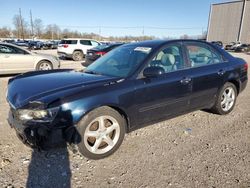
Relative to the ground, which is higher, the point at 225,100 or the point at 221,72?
the point at 221,72

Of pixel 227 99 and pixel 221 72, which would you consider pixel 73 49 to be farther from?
pixel 221 72

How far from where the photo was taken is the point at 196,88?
4266mm

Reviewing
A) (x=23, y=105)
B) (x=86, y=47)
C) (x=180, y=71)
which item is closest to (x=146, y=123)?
(x=180, y=71)

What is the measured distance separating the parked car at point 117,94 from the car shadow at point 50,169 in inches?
11.7

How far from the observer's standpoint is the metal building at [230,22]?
58.7 m

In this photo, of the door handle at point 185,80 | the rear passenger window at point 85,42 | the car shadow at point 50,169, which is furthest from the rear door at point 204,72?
the rear passenger window at point 85,42

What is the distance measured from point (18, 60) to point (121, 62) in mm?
6650

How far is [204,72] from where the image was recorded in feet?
14.4

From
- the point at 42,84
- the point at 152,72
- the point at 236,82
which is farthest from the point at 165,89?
the point at 236,82

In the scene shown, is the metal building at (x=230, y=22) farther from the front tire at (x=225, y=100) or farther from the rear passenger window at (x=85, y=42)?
the front tire at (x=225, y=100)

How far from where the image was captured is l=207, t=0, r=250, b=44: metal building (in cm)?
5872

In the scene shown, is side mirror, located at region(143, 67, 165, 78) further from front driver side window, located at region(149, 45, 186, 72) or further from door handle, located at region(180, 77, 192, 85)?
door handle, located at region(180, 77, 192, 85)

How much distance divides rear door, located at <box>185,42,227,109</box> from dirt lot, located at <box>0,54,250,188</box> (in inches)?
22.8

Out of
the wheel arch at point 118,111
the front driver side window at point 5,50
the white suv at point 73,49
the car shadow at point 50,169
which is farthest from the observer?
the white suv at point 73,49
